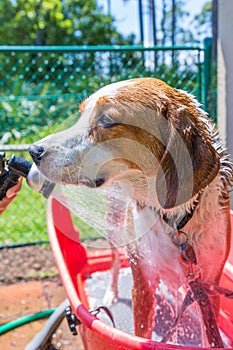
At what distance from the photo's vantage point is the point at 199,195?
1.74 meters

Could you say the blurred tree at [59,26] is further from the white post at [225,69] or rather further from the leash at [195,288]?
the leash at [195,288]

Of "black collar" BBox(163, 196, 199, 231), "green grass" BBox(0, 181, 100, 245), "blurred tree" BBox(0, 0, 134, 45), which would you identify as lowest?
"green grass" BBox(0, 181, 100, 245)

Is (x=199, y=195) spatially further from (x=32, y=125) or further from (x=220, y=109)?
(x=32, y=125)

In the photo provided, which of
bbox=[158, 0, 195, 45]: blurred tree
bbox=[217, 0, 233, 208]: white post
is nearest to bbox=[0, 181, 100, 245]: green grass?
bbox=[217, 0, 233, 208]: white post

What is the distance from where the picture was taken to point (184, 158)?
160cm

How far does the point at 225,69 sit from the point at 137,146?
5.74 feet

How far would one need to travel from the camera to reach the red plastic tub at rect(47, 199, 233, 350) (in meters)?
1.38

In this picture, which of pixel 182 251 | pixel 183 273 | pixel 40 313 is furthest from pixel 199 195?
pixel 40 313

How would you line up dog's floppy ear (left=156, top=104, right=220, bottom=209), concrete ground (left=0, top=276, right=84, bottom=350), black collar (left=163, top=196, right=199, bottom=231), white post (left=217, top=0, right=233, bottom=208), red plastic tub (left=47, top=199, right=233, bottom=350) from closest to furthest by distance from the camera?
red plastic tub (left=47, top=199, right=233, bottom=350)
dog's floppy ear (left=156, top=104, right=220, bottom=209)
black collar (left=163, top=196, right=199, bottom=231)
concrete ground (left=0, top=276, right=84, bottom=350)
white post (left=217, top=0, right=233, bottom=208)

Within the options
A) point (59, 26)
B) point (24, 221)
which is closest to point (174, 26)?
point (59, 26)

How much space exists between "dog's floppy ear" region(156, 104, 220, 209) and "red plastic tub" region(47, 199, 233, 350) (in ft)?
1.73

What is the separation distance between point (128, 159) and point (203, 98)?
2462 millimetres

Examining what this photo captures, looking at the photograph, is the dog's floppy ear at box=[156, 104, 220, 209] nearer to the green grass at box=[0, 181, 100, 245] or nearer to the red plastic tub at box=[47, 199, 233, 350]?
the red plastic tub at box=[47, 199, 233, 350]

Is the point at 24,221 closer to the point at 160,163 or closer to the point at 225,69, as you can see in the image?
the point at 225,69
